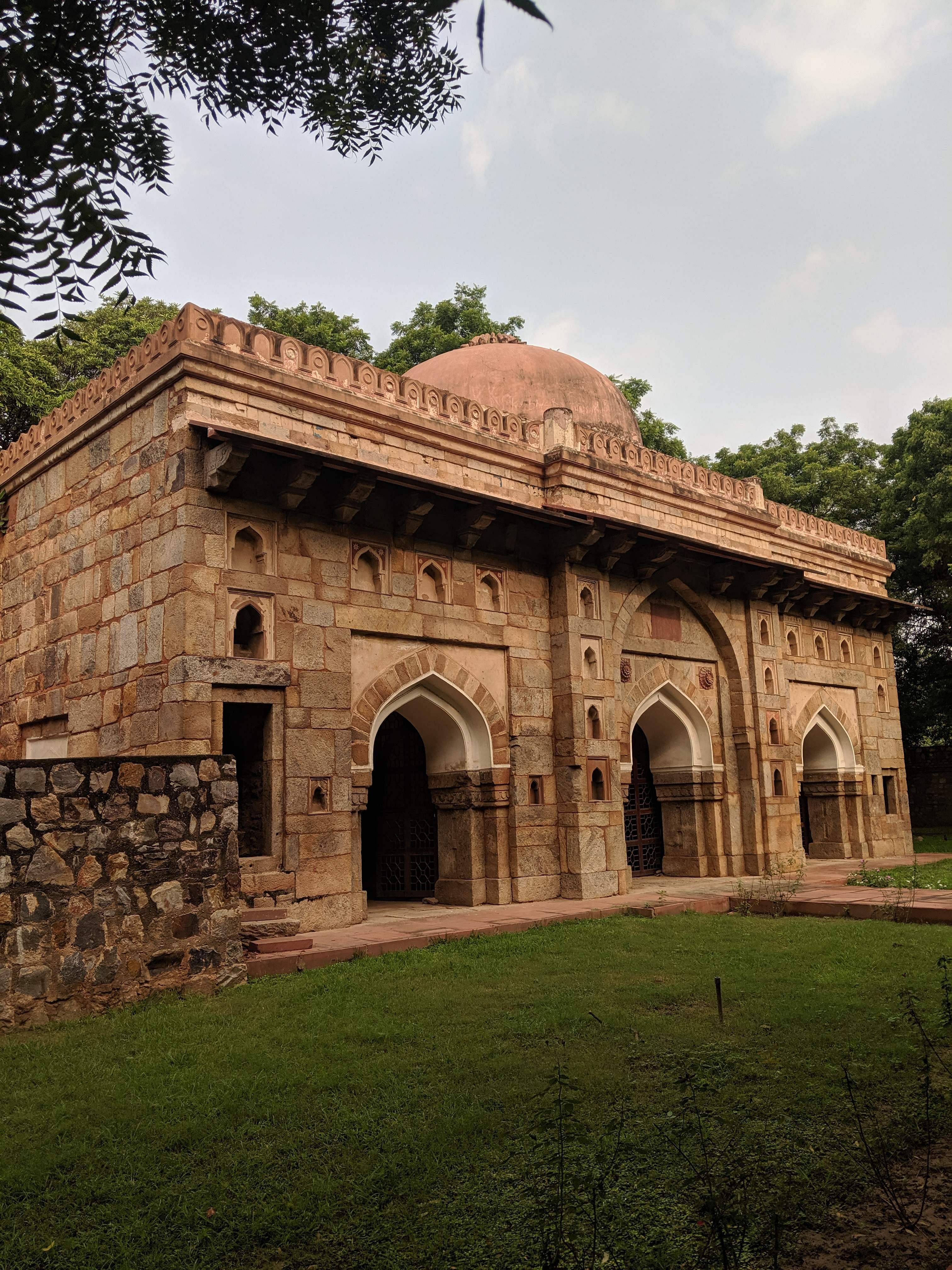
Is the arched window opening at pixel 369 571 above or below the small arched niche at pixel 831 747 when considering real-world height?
above

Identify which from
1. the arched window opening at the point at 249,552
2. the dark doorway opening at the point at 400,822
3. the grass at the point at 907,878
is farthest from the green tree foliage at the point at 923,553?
the arched window opening at the point at 249,552

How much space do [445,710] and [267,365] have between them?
12.1 ft

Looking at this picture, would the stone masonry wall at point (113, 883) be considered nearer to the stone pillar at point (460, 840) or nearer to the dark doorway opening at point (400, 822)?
the stone pillar at point (460, 840)

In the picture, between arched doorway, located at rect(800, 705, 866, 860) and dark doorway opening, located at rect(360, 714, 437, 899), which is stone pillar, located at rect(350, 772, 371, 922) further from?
arched doorway, located at rect(800, 705, 866, 860)

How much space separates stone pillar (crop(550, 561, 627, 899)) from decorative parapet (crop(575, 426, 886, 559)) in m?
1.78

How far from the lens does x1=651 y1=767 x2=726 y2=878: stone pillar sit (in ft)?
41.4

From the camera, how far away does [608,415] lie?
13.9 m

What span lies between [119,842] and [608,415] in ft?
33.4

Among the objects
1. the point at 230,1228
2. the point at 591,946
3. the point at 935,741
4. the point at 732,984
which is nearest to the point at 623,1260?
the point at 230,1228

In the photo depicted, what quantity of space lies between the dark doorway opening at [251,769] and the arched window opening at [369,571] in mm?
1610

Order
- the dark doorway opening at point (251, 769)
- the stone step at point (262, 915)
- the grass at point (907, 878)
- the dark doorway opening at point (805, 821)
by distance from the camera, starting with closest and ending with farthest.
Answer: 1. the stone step at point (262, 915)
2. the dark doorway opening at point (251, 769)
3. the grass at point (907, 878)
4. the dark doorway opening at point (805, 821)

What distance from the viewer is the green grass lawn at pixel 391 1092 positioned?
2.78m

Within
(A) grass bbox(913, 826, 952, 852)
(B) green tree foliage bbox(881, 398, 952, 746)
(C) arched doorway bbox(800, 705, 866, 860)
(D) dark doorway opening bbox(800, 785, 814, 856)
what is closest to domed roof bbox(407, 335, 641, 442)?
(C) arched doorway bbox(800, 705, 866, 860)

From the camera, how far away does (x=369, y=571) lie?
930cm
